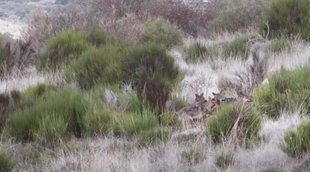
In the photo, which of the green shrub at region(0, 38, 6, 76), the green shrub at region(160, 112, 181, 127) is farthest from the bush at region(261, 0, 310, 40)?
the green shrub at region(160, 112, 181, 127)

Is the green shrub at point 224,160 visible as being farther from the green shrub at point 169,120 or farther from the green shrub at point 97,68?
the green shrub at point 97,68

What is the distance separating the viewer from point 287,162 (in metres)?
3.80

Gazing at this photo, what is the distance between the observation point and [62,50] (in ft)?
28.5

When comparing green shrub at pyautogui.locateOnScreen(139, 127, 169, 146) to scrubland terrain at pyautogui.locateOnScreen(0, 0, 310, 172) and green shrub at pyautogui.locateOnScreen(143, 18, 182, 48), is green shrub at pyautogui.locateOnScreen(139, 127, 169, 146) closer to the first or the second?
scrubland terrain at pyautogui.locateOnScreen(0, 0, 310, 172)

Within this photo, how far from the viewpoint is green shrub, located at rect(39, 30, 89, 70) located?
28.0ft

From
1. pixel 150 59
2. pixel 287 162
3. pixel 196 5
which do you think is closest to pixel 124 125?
pixel 287 162

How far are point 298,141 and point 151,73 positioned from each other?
2671 millimetres

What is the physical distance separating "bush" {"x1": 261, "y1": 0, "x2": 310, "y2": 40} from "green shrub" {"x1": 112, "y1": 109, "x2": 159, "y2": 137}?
4910mm

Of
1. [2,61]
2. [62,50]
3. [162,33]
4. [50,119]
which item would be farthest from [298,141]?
[162,33]

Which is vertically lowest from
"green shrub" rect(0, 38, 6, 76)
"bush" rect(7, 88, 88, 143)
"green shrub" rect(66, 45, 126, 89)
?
"green shrub" rect(0, 38, 6, 76)

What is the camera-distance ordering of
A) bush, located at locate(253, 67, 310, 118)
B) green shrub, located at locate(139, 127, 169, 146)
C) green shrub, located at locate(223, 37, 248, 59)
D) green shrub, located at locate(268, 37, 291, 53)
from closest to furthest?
green shrub, located at locate(139, 127, 169, 146)
bush, located at locate(253, 67, 310, 118)
green shrub, located at locate(268, 37, 291, 53)
green shrub, located at locate(223, 37, 248, 59)

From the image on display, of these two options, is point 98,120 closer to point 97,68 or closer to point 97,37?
point 97,68

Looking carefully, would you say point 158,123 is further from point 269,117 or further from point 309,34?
point 309,34

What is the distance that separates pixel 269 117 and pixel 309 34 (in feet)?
14.7
